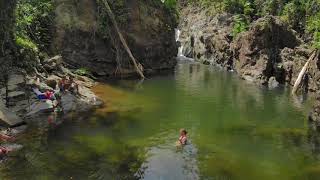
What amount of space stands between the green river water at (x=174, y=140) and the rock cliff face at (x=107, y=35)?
374 inches

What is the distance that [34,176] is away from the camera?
21531mm

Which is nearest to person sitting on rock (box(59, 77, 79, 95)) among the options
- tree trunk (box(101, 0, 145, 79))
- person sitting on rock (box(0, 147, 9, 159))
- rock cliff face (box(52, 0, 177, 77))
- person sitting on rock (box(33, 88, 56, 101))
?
person sitting on rock (box(33, 88, 56, 101))

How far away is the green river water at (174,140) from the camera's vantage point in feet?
75.1

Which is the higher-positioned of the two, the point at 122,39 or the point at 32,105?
the point at 122,39

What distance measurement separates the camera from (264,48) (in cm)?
5369

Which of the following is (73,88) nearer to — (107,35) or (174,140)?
(174,140)

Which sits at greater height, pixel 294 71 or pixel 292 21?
pixel 292 21

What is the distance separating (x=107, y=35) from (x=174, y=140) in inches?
1043

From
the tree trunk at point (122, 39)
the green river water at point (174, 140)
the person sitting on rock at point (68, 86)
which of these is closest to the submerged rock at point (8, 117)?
the green river water at point (174, 140)

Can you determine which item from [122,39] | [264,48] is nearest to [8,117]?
[122,39]

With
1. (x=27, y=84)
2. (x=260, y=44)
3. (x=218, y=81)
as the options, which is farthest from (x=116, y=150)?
(x=260, y=44)

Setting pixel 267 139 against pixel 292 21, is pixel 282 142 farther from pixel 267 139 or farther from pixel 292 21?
pixel 292 21

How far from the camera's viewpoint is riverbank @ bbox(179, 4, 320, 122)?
49438 mm

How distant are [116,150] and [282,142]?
10.1 m
